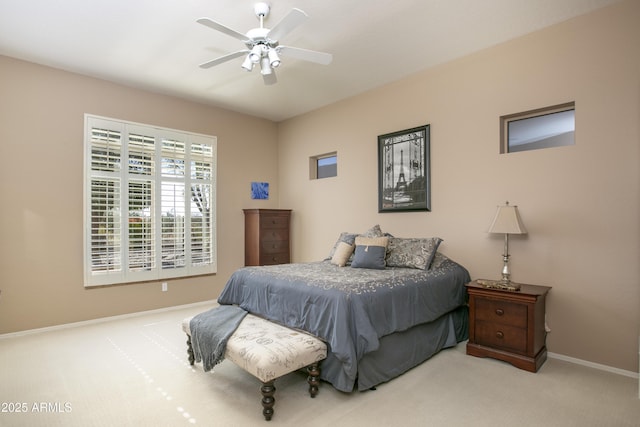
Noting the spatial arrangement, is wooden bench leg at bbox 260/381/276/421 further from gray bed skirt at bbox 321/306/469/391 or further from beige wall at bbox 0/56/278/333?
beige wall at bbox 0/56/278/333

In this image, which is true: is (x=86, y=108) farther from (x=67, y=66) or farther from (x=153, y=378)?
(x=153, y=378)

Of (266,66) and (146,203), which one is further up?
(266,66)

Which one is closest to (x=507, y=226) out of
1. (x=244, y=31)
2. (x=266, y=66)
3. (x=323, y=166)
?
(x=266, y=66)

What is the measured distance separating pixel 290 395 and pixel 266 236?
327 centimetres

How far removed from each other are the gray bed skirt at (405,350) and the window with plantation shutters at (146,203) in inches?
130

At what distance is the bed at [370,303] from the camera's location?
243cm

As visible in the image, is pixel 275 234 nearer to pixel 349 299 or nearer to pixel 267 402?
pixel 349 299

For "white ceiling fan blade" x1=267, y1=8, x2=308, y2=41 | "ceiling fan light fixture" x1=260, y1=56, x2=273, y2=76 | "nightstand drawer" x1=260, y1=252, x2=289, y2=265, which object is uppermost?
"white ceiling fan blade" x1=267, y1=8, x2=308, y2=41

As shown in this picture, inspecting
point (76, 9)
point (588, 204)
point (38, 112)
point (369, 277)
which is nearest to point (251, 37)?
point (76, 9)

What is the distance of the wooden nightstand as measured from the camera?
9.30 feet

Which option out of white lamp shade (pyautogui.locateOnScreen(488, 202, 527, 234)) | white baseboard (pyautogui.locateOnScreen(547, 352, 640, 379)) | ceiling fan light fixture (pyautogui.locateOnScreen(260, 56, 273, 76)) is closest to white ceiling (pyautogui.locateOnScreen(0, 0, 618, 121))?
ceiling fan light fixture (pyautogui.locateOnScreen(260, 56, 273, 76))

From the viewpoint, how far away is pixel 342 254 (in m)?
3.91

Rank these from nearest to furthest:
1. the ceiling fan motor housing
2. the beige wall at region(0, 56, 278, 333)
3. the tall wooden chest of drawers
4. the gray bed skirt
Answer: the gray bed skirt, the ceiling fan motor housing, the beige wall at region(0, 56, 278, 333), the tall wooden chest of drawers

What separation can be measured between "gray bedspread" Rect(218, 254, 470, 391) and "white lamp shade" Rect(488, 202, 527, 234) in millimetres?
666
